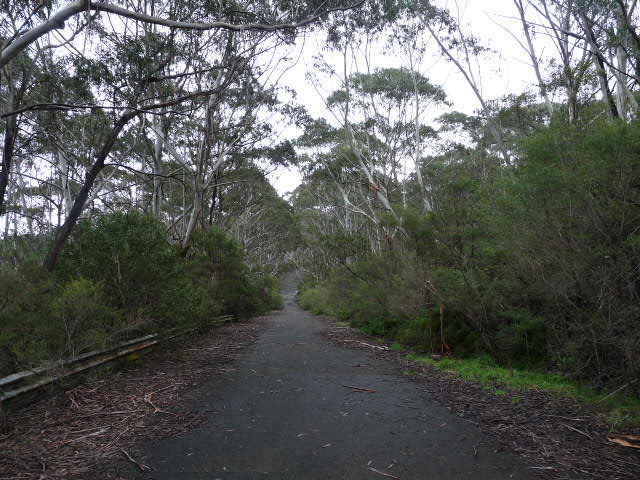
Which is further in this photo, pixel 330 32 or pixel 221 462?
pixel 330 32

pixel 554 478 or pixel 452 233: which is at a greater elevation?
pixel 452 233

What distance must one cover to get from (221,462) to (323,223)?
3599 centimetres

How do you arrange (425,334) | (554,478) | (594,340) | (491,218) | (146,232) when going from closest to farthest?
(554,478)
(594,340)
(491,218)
(146,232)
(425,334)

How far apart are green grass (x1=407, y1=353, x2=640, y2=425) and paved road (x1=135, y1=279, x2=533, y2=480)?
1.28m

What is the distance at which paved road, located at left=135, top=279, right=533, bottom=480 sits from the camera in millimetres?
3334

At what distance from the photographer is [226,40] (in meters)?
13.0

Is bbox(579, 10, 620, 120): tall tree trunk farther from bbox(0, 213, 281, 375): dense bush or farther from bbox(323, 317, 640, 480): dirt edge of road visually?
bbox(0, 213, 281, 375): dense bush

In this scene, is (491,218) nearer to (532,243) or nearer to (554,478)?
(532,243)

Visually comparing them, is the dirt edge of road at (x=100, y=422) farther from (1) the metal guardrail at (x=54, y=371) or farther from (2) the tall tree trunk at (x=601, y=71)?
(2) the tall tree trunk at (x=601, y=71)

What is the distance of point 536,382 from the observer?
20.8ft

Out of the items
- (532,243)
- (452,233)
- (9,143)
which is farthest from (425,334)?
(9,143)

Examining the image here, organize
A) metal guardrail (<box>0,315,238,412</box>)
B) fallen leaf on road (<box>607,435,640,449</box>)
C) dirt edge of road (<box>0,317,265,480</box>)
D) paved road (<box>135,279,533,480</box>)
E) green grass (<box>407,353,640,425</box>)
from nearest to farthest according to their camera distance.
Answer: paved road (<box>135,279,533,480</box>)
dirt edge of road (<box>0,317,265,480</box>)
fallen leaf on road (<box>607,435,640,449</box>)
green grass (<box>407,353,640,425</box>)
metal guardrail (<box>0,315,238,412</box>)

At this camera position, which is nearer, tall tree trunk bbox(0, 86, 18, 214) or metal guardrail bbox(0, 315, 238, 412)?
metal guardrail bbox(0, 315, 238, 412)

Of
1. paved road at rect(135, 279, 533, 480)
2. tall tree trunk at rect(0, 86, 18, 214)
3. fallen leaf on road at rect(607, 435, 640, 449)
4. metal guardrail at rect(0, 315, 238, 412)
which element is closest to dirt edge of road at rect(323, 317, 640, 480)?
fallen leaf on road at rect(607, 435, 640, 449)
